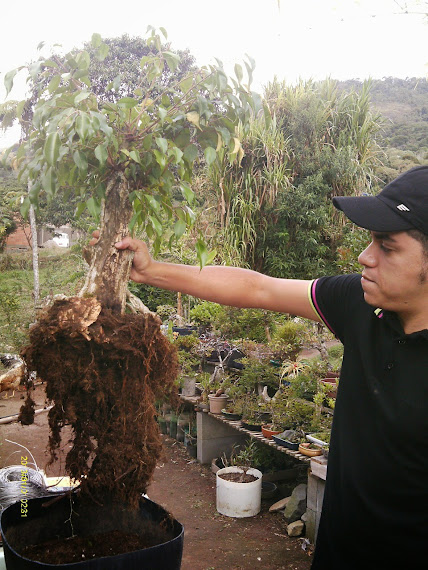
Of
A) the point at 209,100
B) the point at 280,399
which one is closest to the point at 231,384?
the point at 280,399

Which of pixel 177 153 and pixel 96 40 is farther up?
pixel 96 40

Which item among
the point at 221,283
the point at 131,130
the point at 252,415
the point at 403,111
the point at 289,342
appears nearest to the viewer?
the point at 131,130

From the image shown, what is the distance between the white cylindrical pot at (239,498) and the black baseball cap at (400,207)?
3.16 m

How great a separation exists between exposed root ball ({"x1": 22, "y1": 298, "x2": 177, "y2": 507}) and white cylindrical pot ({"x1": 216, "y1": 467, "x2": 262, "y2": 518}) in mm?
2521

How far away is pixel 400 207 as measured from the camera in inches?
46.6

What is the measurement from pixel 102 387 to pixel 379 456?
0.78 metres

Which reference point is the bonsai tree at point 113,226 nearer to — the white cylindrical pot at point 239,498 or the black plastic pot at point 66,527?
the black plastic pot at point 66,527

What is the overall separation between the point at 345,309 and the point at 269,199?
8323mm

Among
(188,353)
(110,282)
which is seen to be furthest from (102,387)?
(188,353)

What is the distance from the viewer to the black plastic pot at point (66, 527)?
1286 mm

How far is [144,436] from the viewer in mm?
1529

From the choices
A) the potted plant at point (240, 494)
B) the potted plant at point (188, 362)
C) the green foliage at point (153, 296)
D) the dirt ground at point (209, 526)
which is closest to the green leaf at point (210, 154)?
the dirt ground at point (209, 526)

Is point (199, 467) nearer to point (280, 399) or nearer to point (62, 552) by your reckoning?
point (280, 399)

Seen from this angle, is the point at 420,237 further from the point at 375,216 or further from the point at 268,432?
the point at 268,432
